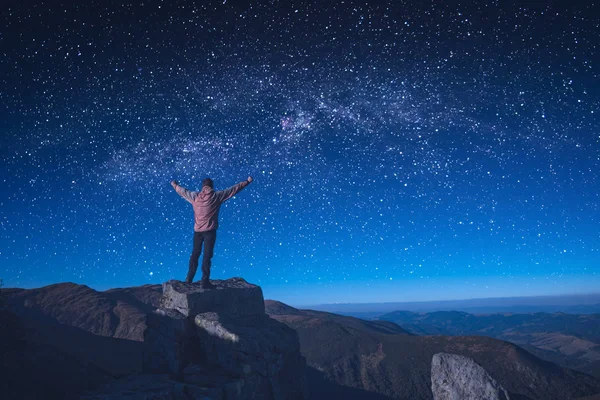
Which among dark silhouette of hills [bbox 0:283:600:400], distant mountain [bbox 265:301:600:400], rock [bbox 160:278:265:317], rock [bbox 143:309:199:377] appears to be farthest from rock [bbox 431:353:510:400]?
distant mountain [bbox 265:301:600:400]

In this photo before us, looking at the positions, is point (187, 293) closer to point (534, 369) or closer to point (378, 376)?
point (378, 376)

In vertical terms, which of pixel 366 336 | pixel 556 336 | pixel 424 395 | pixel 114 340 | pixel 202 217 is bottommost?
pixel 556 336

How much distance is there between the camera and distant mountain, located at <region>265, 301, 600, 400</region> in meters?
35.3

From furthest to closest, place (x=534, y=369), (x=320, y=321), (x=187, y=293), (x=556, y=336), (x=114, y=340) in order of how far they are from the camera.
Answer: (x=556, y=336), (x=320, y=321), (x=534, y=369), (x=114, y=340), (x=187, y=293)

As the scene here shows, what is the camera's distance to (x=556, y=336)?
133250mm

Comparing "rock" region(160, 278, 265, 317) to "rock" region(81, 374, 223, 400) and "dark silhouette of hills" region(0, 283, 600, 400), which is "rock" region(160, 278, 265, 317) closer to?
"dark silhouette of hills" region(0, 283, 600, 400)

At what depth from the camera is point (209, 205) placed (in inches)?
424

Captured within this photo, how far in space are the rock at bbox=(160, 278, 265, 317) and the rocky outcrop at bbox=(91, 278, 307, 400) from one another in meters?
0.03

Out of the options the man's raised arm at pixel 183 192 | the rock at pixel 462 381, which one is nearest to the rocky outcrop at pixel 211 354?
the man's raised arm at pixel 183 192

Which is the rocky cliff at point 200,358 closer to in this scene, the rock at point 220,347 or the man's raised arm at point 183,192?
the rock at point 220,347

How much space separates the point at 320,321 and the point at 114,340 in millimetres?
32836

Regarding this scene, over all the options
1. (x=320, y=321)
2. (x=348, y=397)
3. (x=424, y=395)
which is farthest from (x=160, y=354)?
(x=320, y=321)

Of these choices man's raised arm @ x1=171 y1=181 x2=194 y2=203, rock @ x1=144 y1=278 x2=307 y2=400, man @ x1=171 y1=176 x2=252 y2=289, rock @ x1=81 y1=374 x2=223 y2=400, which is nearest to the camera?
rock @ x1=81 y1=374 x2=223 y2=400

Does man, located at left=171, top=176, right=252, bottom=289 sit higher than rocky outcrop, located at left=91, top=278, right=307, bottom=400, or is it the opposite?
man, located at left=171, top=176, right=252, bottom=289
